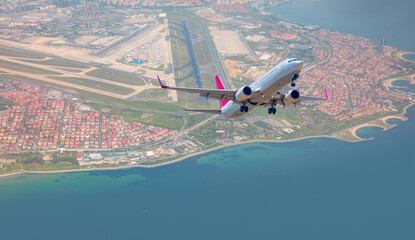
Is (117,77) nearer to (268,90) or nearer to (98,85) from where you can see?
(98,85)

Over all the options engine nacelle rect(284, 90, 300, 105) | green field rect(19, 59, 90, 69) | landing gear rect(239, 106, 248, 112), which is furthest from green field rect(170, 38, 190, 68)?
engine nacelle rect(284, 90, 300, 105)

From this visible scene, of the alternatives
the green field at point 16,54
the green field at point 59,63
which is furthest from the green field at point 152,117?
the green field at point 16,54

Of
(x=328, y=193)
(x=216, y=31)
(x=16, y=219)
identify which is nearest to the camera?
(x=16, y=219)

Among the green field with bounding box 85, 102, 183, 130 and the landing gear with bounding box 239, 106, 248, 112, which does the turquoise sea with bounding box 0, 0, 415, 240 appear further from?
the landing gear with bounding box 239, 106, 248, 112

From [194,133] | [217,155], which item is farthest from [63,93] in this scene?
[217,155]

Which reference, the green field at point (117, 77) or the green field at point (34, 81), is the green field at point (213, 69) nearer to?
the green field at point (117, 77)

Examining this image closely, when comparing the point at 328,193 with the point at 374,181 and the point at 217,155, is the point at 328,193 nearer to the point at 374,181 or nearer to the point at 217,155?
the point at 374,181

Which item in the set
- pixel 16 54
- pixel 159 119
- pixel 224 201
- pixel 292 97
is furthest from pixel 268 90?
pixel 16 54
